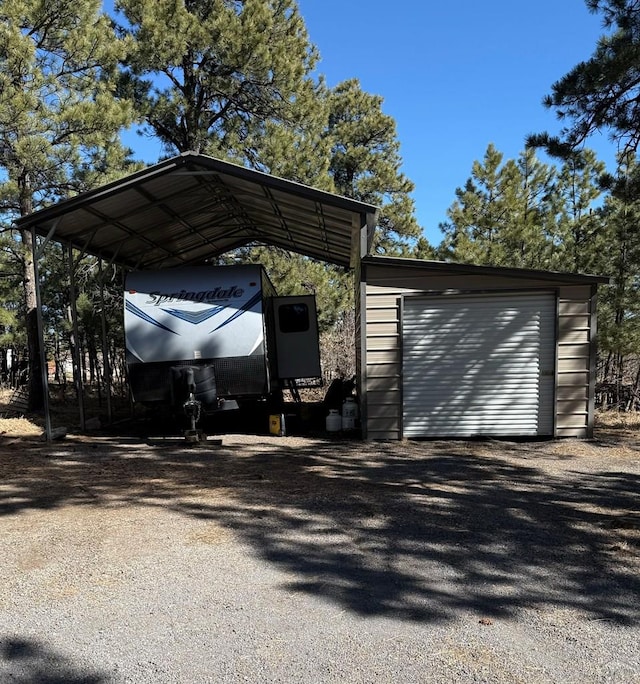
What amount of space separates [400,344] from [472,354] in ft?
3.73

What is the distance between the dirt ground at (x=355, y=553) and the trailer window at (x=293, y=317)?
15.3 feet

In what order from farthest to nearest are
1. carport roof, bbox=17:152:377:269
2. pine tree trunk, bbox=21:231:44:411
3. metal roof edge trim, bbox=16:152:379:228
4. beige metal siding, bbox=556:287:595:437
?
1. pine tree trunk, bbox=21:231:44:411
2. beige metal siding, bbox=556:287:595:437
3. carport roof, bbox=17:152:377:269
4. metal roof edge trim, bbox=16:152:379:228

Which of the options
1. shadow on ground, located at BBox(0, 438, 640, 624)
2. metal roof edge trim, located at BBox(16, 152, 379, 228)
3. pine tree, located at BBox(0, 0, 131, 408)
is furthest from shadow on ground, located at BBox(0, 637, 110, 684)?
pine tree, located at BBox(0, 0, 131, 408)

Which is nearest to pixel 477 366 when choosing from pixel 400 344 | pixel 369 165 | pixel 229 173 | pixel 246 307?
pixel 400 344

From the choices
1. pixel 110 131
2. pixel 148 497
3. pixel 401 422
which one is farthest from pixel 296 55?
pixel 148 497

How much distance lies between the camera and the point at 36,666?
268 centimetres

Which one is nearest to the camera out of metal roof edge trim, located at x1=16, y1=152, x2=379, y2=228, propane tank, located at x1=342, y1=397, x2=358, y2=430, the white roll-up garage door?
metal roof edge trim, located at x1=16, y1=152, x2=379, y2=228

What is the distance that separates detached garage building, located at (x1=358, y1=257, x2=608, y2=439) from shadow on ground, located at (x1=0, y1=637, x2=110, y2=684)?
21.1ft

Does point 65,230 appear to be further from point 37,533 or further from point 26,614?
point 26,614

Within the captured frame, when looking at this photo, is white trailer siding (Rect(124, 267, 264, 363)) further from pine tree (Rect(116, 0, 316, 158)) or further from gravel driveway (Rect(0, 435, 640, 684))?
pine tree (Rect(116, 0, 316, 158))

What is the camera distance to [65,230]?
9742 millimetres

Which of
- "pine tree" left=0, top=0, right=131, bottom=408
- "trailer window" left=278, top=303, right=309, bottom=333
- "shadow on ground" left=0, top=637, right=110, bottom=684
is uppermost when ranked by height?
"pine tree" left=0, top=0, right=131, bottom=408

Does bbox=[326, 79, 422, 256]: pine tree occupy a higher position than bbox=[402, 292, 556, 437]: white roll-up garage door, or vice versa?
bbox=[326, 79, 422, 256]: pine tree

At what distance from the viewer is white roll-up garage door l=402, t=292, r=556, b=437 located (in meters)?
8.85
